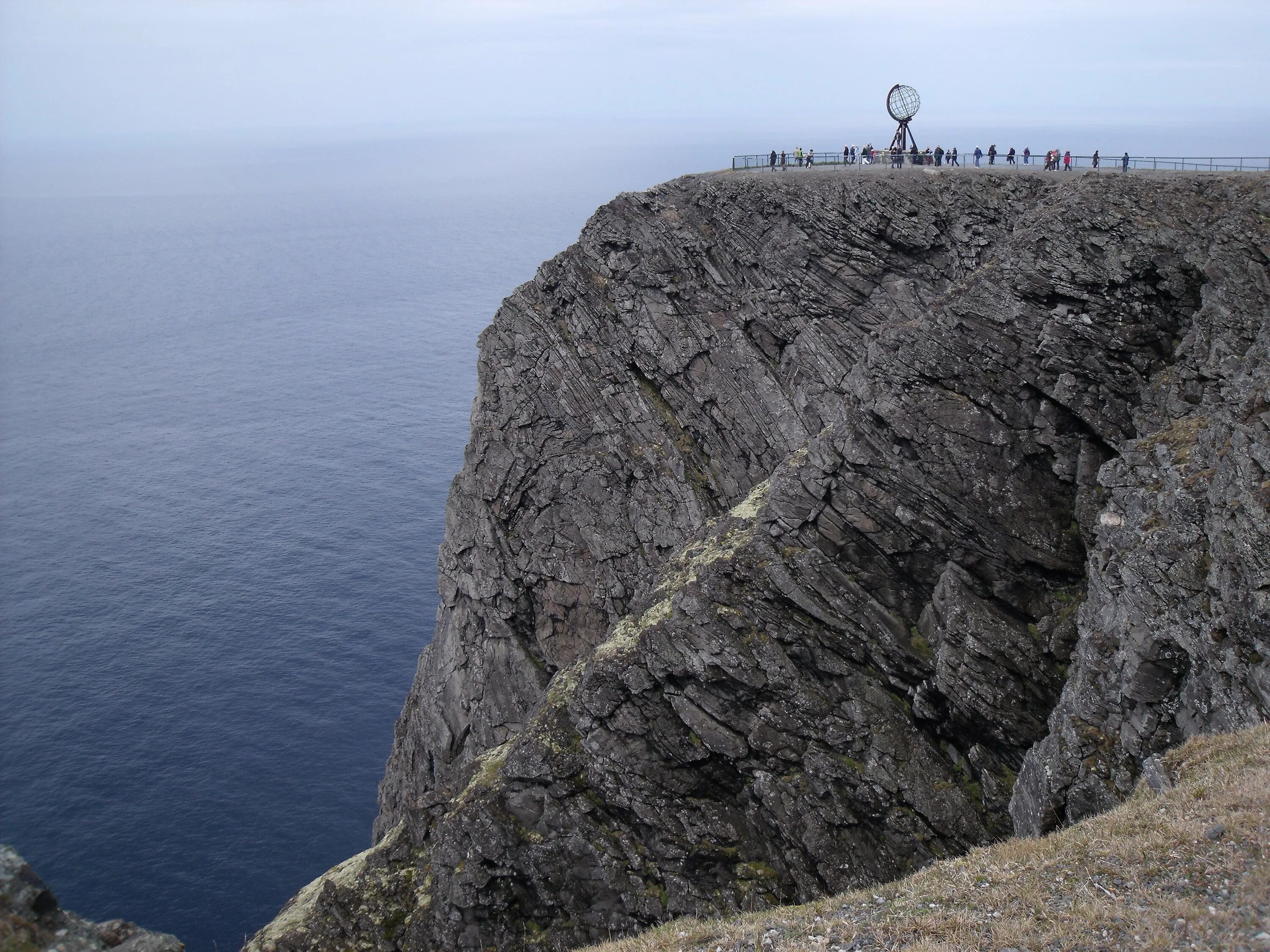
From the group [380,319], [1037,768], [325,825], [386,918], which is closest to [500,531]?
[386,918]

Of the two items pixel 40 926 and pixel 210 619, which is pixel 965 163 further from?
pixel 210 619

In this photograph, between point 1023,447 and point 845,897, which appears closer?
point 845,897

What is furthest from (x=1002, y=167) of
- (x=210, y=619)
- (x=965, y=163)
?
(x=210, y=619)

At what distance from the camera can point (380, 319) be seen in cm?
19750

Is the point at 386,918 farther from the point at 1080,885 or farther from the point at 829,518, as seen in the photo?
the point at 1080,885

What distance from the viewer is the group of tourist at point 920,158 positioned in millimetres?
55438

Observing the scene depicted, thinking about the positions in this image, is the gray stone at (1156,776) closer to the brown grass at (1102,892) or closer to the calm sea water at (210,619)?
the brown grass at (1102,892)

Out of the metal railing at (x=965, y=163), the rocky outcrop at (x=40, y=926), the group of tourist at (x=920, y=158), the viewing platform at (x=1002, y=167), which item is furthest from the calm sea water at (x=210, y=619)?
the group of tourist at (x=920, y=158)

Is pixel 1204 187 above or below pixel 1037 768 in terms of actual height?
above

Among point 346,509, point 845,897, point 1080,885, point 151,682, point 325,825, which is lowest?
point 325,825

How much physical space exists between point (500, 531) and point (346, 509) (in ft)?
202

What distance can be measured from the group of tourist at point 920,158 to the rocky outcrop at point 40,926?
53.4 m

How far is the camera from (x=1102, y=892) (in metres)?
19.6

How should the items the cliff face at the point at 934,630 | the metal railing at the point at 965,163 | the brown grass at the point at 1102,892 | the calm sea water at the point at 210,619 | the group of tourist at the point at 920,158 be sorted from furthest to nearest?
the calm sea water at the point at 210,619 < the group of tourist at the point at 920,158 < the metal railing at the point at 965,163 < the cliff face at the point at 934,630 < the brown grass at the point at 1102,892
